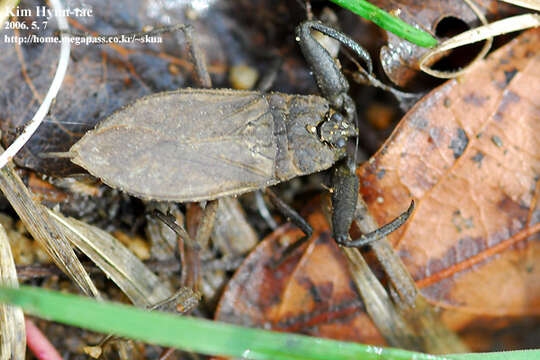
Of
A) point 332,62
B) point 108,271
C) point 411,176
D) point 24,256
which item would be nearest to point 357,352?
point 411,176

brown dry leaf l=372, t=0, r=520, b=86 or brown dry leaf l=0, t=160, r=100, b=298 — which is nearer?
brown dry leaf l=0, t=160, r=100, b=298

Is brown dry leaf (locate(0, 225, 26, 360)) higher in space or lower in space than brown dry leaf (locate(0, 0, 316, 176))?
lower

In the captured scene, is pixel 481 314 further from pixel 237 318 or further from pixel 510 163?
pixel 237 318

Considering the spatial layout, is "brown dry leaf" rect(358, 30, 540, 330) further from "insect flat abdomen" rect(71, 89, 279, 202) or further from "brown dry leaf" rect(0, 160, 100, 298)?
"brown dry leaf" rect(0, 160, 100, 298)

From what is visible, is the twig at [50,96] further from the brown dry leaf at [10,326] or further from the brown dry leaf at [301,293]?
the brown dry leaf at [301,293]

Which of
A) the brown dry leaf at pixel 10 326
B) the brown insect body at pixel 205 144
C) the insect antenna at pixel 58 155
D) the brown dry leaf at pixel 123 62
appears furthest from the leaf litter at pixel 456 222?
the insect antenna at pixel 58 155

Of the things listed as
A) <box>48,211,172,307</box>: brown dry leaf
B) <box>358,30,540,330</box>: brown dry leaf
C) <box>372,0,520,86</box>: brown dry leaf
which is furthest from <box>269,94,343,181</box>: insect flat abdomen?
<box>48,211,172,307</box>: brown dry leaf

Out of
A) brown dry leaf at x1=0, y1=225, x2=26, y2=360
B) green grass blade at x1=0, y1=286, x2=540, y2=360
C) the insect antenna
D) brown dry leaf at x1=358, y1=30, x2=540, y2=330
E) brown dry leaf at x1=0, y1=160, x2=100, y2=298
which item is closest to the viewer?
green grass blade at x1=0, y1=286, x2=540, y2=360
